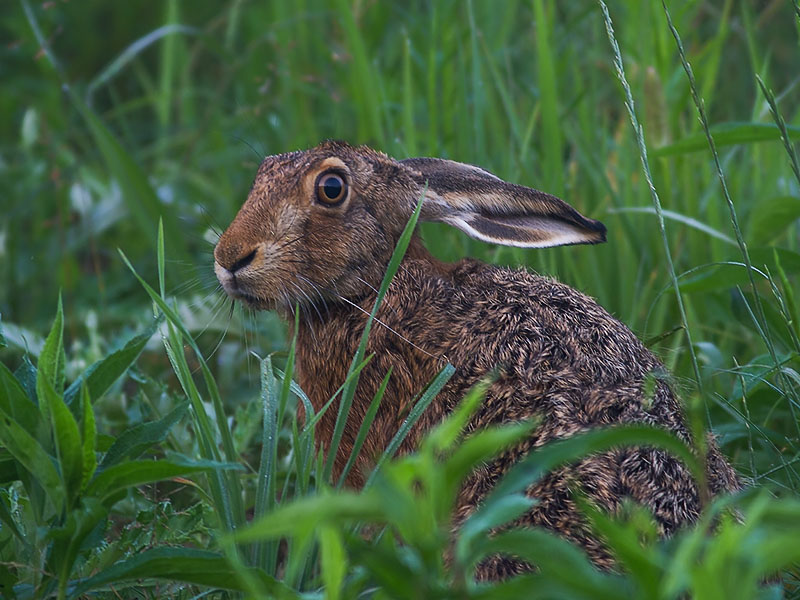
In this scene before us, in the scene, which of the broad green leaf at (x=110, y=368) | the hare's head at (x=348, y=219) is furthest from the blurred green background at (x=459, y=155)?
the broad green leaf at (x=110, y=368)

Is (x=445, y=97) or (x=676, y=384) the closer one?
(x=676, y=384)

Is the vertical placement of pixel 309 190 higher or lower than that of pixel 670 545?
higher

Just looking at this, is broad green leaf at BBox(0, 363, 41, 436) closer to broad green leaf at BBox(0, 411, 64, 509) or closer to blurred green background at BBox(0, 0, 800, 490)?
broad green leaf at BBox(0, 411, 64, 509)

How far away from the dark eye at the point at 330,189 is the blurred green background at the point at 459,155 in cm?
51

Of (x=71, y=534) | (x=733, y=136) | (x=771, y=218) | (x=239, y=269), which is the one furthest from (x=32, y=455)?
(x=771, y=218)

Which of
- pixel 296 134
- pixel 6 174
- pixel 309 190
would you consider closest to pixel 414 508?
pixel 309 190

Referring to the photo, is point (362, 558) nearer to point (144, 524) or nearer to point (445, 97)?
point (144, 524)

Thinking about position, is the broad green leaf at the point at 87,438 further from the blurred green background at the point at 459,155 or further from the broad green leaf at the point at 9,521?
the blurred green background at the point at 459,155

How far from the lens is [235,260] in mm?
3443

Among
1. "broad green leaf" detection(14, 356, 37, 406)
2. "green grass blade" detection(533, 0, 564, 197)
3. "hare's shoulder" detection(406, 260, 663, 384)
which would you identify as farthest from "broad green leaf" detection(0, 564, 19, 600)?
"green grass blade" detection(533, 0, 564, 197)

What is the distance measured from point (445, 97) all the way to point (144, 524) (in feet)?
8.76

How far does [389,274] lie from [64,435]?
2.75 feet

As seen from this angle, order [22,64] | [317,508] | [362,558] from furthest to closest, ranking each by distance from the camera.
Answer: [22,64]
[362,558]
[317,508]

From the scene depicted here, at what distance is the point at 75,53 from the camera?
755cm
